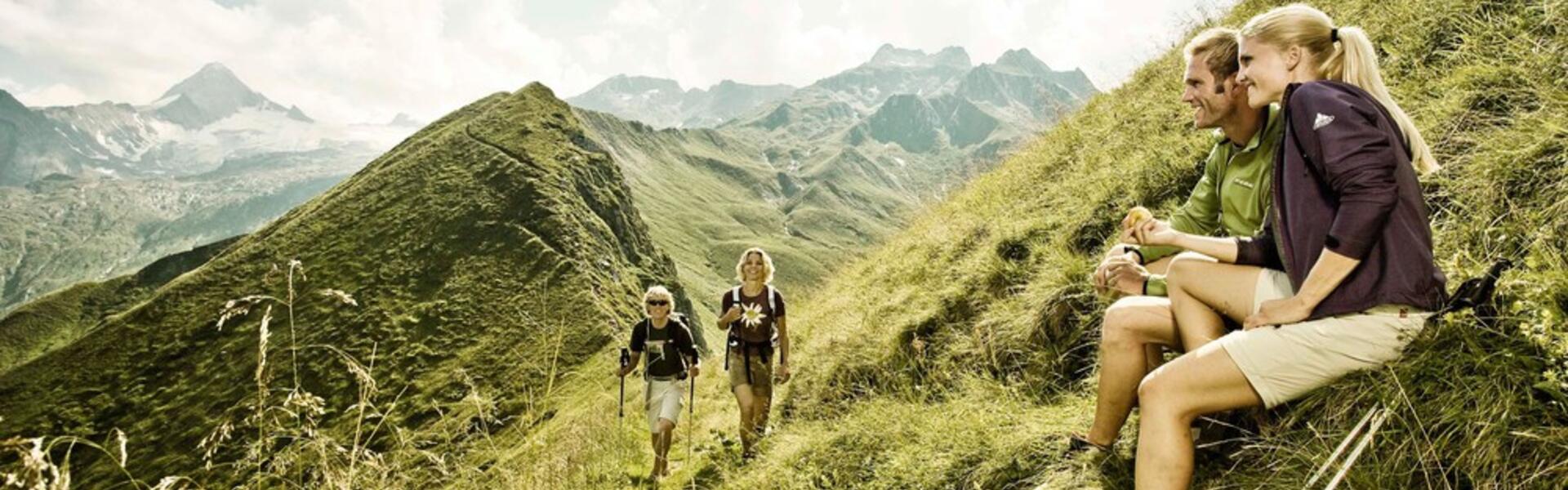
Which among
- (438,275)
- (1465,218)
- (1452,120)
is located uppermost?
(1452,120)

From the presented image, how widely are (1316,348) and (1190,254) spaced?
2.90ft

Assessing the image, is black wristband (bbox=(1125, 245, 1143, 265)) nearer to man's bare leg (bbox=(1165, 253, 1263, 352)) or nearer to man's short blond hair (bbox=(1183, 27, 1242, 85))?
man's bare leg (bbox=(1165, 253, 1263, 352))

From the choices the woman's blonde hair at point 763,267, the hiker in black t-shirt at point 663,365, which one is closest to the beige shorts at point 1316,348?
the woman's blonde hair at point 763,267

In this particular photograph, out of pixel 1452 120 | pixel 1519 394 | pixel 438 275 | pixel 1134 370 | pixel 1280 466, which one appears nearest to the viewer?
pixel 1519 394

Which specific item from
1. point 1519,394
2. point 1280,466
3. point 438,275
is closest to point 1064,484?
point 1280,466

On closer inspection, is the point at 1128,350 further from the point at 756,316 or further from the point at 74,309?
the point at 74,309

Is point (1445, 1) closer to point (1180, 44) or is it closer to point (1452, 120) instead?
point (1452, 120)

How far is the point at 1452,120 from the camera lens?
192 inches

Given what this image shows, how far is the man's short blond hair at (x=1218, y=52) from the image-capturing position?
155 inches

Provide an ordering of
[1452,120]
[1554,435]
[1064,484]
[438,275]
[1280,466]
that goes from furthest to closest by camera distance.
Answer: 1. [438,275]
2. [1452,120]
3. [1064,484]
4. [1280,466]
5. [1554,435]

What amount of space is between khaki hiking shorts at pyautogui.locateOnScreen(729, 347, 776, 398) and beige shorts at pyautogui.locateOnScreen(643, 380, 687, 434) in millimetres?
699

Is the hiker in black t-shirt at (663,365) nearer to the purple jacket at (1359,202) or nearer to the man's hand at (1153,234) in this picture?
the man's hand at (1153,234)

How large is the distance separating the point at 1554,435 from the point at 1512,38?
4430mm

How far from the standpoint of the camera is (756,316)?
8.52 m
